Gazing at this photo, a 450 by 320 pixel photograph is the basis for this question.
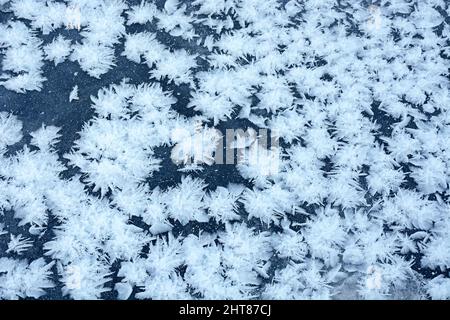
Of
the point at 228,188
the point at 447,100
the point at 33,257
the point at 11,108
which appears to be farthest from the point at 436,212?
the point at 11,108

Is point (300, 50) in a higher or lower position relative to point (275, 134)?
higher

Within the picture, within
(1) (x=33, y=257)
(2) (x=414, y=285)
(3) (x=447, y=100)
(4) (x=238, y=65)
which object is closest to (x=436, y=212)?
(2) (x=414, y=285)

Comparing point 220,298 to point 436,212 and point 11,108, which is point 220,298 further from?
point 11,108
